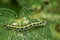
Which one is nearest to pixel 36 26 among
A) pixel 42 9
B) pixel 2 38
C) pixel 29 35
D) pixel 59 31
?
pixel 29 35

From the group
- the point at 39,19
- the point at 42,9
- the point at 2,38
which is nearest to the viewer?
the point at 2,38

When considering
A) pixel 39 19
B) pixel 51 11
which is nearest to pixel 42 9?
pixel 51 11

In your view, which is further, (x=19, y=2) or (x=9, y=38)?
(x=19, y=2)

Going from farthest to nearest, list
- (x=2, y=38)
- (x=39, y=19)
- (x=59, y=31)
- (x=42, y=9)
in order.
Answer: (x=42, y=9)
(x=59, y=31)
(x=39, y=19)
(x=2, y=38)

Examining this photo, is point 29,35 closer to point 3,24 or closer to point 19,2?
point 3,24

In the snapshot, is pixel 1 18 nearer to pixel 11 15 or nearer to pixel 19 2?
pixel 11 15

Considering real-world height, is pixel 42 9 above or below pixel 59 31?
above

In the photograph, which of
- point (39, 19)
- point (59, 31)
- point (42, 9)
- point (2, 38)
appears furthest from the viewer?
point (42, 9)

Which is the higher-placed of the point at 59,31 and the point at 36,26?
the point at 36,26

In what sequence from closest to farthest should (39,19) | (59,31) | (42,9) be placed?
(39,19)
(59,31)
(42,9)

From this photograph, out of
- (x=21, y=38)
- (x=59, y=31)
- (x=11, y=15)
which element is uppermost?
(x=11, y=15)
